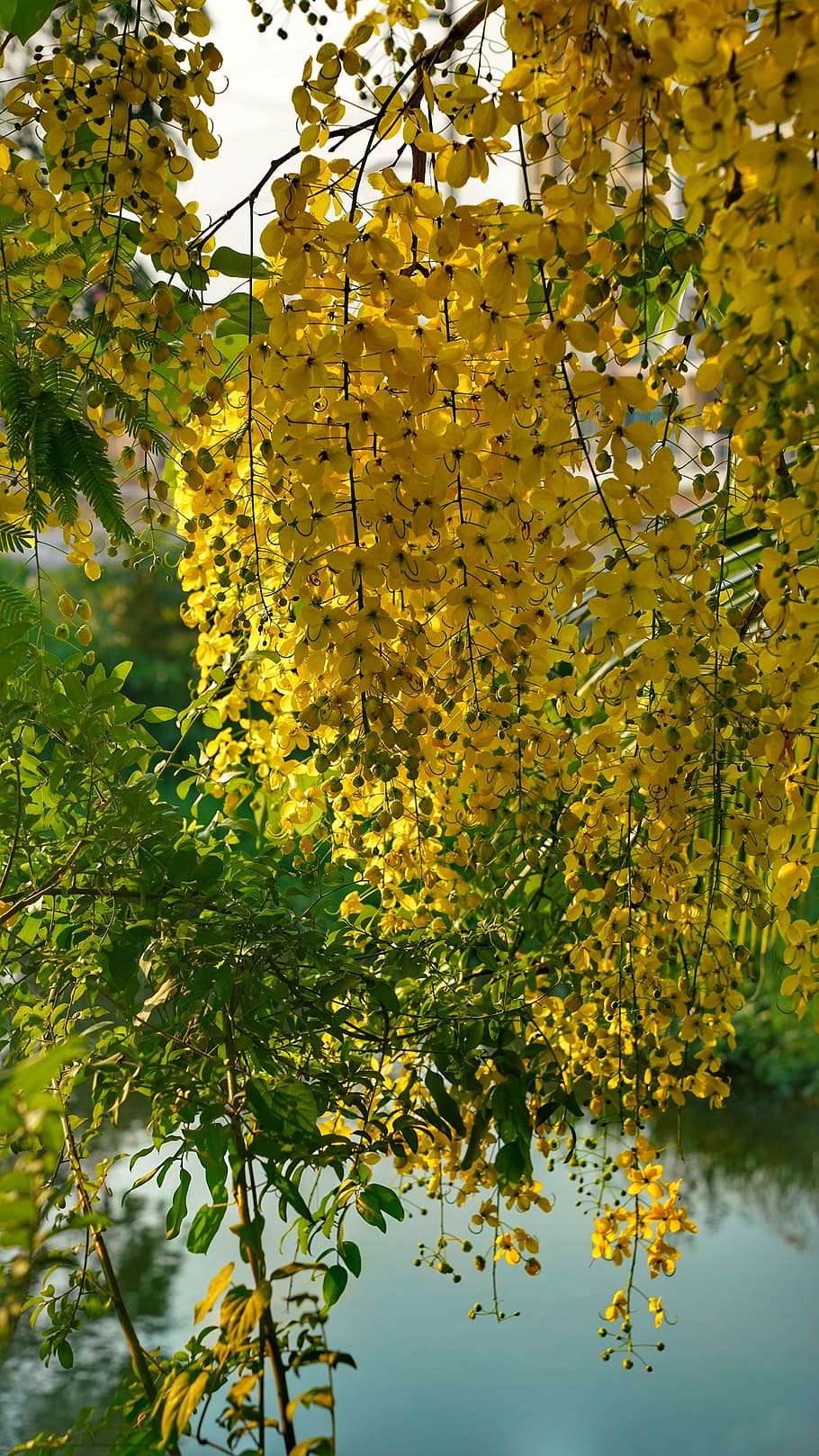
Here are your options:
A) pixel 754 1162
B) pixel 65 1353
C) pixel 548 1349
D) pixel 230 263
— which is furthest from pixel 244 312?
pixel 754 1162

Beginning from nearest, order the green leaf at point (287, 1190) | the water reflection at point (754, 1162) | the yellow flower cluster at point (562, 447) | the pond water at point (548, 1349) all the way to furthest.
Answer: the yellow flower cluster at point (562, 447)
the green leaf at point (287, 1190)
the pond water at point (548, 1349)
the water reflection at point (754, 1162)

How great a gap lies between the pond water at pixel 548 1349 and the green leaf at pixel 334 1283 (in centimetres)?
124

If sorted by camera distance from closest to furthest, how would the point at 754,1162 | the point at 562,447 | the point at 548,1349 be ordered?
the point at 562,447 < the point at 548,1349 < the point at 754,1162

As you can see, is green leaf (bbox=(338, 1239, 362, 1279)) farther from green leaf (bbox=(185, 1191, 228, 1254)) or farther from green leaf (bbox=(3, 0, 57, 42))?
green leaf (bbox=(3, 0, 57, 42))

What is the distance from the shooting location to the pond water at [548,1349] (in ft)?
5.74

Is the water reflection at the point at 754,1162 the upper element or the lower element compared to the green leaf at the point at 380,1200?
upper

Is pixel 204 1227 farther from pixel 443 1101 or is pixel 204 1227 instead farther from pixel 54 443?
pixel 54 443

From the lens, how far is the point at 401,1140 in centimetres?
70

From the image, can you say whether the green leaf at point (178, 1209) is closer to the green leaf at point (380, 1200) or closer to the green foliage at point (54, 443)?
the green leaf at point (380, 1200)

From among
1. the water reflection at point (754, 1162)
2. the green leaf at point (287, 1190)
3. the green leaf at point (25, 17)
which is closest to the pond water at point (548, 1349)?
the water reflection at point (754, 1162)

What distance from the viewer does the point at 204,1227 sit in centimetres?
64

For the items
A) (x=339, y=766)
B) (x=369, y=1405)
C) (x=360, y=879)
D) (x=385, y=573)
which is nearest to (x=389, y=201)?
(x=385, y=573)

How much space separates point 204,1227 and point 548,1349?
60.2 inches

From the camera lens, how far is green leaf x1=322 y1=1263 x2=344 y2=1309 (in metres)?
0.60
